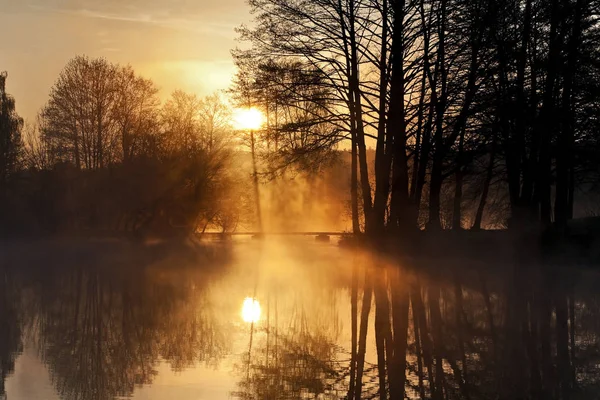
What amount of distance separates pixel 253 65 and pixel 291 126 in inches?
101

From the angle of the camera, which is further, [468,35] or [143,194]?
[143,194]

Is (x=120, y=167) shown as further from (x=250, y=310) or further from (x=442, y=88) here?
Result: (x=250, y=310)

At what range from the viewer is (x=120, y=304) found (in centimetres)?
1568

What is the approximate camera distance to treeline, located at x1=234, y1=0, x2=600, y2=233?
24406 mm

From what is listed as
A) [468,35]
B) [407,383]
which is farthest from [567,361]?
[468,35]

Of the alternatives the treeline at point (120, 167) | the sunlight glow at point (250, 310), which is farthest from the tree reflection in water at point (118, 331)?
the treeline at point (120, 167)

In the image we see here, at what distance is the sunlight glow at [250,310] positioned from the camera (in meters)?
13.6

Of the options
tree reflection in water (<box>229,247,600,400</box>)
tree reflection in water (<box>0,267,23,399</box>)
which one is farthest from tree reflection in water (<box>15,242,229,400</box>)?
tree reflection in water (<box>229,247,600,400</box>)

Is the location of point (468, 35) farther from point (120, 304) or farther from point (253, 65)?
point (120, 304)

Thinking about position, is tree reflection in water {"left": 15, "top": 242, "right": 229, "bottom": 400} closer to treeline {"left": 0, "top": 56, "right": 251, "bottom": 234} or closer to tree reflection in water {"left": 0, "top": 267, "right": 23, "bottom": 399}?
tree reflection in water {"left": 0, "top": 267, "right": 23, "bottom": 399}

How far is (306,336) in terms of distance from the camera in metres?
11.9

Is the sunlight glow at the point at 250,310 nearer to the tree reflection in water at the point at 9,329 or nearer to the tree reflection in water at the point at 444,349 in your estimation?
the tree reflection in water at the point at 444,349

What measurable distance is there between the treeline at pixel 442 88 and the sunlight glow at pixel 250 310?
10548 mm

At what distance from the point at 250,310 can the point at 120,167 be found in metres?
36.6
